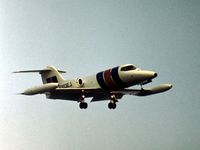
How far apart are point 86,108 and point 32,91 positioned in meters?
6.42

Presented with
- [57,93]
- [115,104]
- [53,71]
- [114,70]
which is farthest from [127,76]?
[53,71]

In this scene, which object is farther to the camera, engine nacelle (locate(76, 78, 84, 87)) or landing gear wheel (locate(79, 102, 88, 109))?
landing gear wheel (locate(79, 102, 88, 109))

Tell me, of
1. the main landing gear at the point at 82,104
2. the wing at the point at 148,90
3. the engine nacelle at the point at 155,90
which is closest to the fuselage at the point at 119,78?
the main landing gear at the point at 82,104

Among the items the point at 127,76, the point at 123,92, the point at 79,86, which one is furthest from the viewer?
the point at 123,92

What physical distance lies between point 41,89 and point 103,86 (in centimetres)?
585

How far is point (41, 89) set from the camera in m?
37.7

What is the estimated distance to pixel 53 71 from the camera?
4600cm

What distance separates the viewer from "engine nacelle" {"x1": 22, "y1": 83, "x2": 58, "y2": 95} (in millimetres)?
37344

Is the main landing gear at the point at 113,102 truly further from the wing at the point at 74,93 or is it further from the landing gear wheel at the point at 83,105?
the landing gear wheel at the point at 83,105

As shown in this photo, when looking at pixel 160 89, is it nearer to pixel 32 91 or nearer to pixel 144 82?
pixel 144 82

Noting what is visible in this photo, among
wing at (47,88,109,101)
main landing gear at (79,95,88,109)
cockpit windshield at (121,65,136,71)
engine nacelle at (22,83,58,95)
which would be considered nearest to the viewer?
engine nacelle at (22,83,58,95)

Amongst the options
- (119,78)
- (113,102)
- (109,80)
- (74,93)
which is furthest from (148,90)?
(74,93)

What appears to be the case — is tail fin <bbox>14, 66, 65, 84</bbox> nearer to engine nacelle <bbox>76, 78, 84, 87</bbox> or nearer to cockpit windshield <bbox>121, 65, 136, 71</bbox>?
engine nacelle <bbox>76, 78, 84, 87</bbox>

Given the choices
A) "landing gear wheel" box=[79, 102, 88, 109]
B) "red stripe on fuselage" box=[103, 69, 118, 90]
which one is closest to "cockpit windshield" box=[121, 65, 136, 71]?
"red stripe on fuselage" box=[103, 69, 118, 90]
